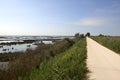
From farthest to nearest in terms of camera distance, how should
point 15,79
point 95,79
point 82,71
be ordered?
point 15,79, point 82,71, point 95,79

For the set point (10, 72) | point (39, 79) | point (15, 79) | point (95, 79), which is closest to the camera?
point (95, 79)

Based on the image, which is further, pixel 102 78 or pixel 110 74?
pixel 110 74

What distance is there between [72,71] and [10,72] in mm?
5480

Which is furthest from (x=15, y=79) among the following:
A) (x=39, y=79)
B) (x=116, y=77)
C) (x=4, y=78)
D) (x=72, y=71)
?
(x=116, y=77)

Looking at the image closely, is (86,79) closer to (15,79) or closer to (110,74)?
(110,74)

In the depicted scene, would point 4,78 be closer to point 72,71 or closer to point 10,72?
point 10,72

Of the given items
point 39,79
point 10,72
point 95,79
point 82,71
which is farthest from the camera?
point 10,72

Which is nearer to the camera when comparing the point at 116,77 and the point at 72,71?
the point at 116,77

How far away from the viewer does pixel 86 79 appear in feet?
34.2

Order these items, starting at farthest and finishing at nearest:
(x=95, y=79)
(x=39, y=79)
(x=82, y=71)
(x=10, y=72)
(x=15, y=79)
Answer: (x=10, y=72) → (x=15, y=79) → (x=82, y=71) → (x=39, y=79) → (x=95, y=79)

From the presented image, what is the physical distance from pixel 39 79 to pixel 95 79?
2778mm

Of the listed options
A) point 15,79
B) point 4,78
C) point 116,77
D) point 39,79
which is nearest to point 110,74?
point 116,77

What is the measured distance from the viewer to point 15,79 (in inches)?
539

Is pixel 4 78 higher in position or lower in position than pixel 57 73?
lower
